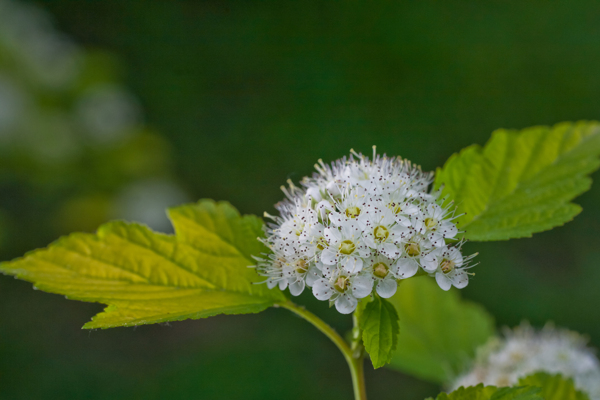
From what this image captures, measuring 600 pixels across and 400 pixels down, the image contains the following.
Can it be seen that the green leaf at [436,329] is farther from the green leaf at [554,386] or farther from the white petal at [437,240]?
the white petal at [437,240]

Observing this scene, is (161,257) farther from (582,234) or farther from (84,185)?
(582,234)

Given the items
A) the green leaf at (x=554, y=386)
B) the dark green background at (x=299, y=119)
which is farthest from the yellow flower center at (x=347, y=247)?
the dark green background at (x=299, y=119)

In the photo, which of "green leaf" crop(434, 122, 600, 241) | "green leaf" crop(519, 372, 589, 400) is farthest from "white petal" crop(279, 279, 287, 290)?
"green leaf" crop(519, 372, 589, 400)

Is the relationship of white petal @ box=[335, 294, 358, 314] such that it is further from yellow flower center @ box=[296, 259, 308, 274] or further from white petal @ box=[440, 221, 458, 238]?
white petal @ box=[440, 221, 458, 238]

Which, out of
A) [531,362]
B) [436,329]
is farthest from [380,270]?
[436,329]

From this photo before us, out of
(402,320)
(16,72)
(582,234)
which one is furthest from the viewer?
(582,234)

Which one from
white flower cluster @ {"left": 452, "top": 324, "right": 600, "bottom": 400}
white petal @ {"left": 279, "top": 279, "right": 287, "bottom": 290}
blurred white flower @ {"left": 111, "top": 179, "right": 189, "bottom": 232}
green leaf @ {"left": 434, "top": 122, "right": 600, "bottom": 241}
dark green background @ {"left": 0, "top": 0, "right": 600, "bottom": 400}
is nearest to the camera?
white petal @ {"left": 279, "top": 279, "right": 287, "bottom": 290}

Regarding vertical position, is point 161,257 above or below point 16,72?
below

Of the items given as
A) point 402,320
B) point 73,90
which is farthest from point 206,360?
point 402,320
